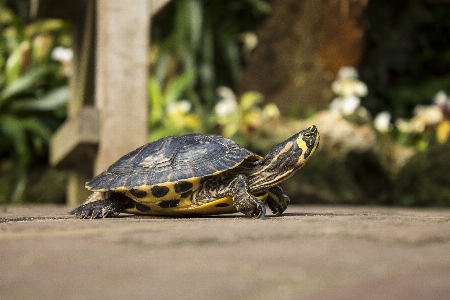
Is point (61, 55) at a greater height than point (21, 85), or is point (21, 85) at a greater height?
point (61, 55)

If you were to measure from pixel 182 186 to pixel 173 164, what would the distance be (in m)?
0.09

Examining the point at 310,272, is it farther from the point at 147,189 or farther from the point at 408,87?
the point at 408,87

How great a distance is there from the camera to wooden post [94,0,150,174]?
328 centimetres

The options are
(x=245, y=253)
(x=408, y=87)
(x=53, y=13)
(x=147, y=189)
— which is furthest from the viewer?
(x=408, y=87)

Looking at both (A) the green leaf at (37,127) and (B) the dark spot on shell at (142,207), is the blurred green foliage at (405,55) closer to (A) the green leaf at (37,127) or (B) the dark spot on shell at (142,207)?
(A) the green leaf at (37,127)

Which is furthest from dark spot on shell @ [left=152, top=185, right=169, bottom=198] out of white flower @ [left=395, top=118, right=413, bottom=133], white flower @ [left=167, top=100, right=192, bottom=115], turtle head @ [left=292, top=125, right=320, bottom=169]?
white flower @ [left=395, top=118, right=413, bottom=133]

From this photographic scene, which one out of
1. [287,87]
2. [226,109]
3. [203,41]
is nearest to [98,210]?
[226,109]

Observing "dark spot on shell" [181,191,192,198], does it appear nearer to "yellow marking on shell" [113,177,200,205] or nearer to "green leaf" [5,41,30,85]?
"yellow marking on shell" [113,177,200,205]

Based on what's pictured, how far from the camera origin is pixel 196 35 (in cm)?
646

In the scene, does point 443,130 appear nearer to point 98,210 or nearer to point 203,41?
point 203,41

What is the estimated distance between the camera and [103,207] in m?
2.33

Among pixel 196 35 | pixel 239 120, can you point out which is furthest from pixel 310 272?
pixel 196 35

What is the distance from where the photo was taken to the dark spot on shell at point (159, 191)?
2.21m

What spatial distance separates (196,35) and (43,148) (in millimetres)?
2002
